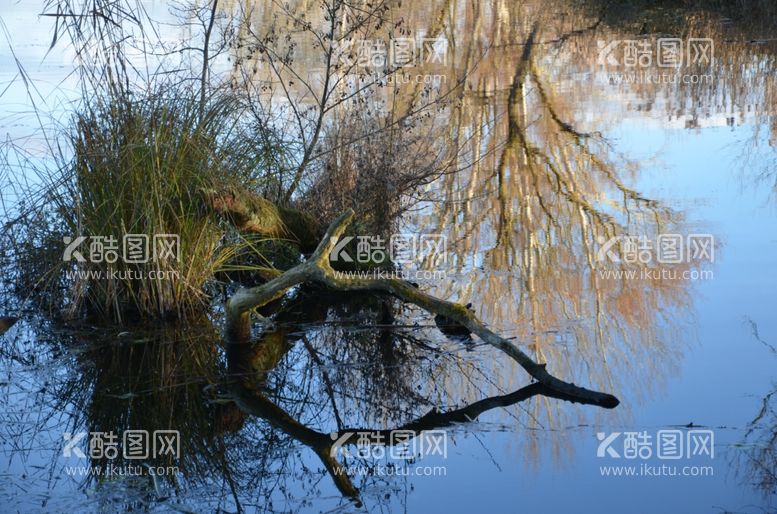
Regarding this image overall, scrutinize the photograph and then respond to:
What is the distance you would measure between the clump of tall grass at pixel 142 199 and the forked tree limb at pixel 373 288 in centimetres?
69

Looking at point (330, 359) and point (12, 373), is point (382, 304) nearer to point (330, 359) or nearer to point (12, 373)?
point (330, 359)

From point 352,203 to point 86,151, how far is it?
221cm

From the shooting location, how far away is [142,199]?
6746mm

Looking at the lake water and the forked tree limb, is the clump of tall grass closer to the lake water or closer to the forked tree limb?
the lake water

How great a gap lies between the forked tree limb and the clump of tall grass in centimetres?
69

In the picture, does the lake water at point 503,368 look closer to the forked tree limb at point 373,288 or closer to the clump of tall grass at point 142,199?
the forked tree limb at point 373,288

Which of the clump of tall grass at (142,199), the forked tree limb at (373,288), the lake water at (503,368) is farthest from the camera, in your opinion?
the clump of tall grass at (142,199)

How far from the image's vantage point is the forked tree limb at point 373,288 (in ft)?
18.1

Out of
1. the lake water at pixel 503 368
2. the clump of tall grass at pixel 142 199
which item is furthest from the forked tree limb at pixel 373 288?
the clump of tall grass at pixel 142 199

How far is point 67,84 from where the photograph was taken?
15.1 metres

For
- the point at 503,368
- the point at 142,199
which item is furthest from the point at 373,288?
the point at 142,199

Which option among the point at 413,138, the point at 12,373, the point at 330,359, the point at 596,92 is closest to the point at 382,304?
the point at 330,359

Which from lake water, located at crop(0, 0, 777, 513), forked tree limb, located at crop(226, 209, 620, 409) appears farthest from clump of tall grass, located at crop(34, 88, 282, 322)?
forked tree limb, located at crop(226, 209, 620, 409)

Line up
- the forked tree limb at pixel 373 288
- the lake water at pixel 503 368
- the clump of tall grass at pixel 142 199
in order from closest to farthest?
the lake water at pixel 503 368, the forked tree limb at pixel 373 288, the clump of tall grass at pixel 142 199
